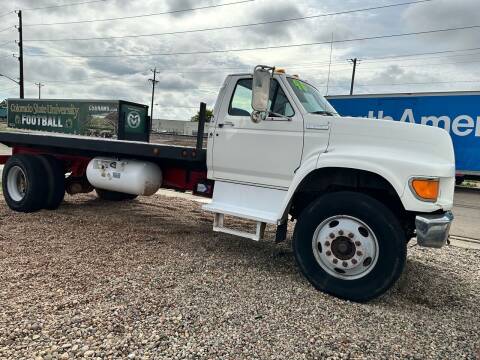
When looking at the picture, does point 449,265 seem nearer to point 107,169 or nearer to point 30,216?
point 107,169

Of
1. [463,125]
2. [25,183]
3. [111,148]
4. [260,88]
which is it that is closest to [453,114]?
[463,125]

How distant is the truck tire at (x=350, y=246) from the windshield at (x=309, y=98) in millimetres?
1108

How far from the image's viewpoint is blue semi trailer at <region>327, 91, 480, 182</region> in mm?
13062

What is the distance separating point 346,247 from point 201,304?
145 centimetres

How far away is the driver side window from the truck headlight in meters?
1.49

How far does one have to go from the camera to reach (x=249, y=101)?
16.5ft

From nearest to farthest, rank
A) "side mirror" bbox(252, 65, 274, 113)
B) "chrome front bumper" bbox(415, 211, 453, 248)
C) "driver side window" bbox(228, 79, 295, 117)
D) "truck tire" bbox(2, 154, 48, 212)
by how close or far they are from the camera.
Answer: "chrome front bumper" bbox(415, 211, 453, 248)
"side mirror" bbox(252, 65, 274, 113)
"driver side window" bbox(228, 79, 295, 117)
"truck tire" bbox(2, 154, 48, 212)

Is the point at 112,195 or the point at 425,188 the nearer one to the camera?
the point at 425,188

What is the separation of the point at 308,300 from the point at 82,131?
17284mm

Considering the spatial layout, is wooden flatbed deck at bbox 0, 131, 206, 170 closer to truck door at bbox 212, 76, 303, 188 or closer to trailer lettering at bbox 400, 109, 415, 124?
truck door at bbox 212, 76, 303, 188

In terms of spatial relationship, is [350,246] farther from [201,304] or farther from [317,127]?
[201,304]

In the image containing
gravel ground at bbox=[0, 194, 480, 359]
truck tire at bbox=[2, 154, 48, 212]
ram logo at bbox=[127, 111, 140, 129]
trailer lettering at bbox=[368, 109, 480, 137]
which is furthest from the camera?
trailer lettering at bbox=[368, 109, 480, 137]

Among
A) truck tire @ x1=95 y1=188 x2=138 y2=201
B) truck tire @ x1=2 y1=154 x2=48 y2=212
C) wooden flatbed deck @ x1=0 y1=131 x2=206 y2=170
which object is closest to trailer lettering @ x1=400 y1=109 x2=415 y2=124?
truck tire @ x1=95 y1=188 x2=138 y2=201

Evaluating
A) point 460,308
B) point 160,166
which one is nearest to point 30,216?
point 160,166
